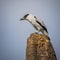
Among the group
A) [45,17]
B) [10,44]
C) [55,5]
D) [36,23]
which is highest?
[55,5]

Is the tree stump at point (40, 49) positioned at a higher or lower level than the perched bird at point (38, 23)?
lower

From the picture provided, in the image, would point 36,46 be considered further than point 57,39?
No

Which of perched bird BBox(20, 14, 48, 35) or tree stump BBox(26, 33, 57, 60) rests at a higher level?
perched bird BBox(20, 14, 48, 35)

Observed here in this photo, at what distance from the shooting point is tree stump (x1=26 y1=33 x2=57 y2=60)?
1311 mm

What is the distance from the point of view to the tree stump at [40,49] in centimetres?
131

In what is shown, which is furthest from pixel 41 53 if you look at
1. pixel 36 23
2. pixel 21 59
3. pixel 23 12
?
pixel 23 12

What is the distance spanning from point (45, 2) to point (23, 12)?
23 centimetres

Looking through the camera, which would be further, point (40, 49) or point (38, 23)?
point (38, 23)

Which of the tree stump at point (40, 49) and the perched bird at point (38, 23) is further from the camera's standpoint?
the perched bird at point (38, 23)

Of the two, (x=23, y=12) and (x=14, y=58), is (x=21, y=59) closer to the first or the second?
(x=14, y=58)

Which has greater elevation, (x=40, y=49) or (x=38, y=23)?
(x=38, y=23)

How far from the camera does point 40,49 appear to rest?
1326 mm

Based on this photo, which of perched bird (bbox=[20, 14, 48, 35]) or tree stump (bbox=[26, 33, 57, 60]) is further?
perched bird (bbox=[20, 14, 48, 35])

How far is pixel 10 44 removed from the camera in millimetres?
1731
